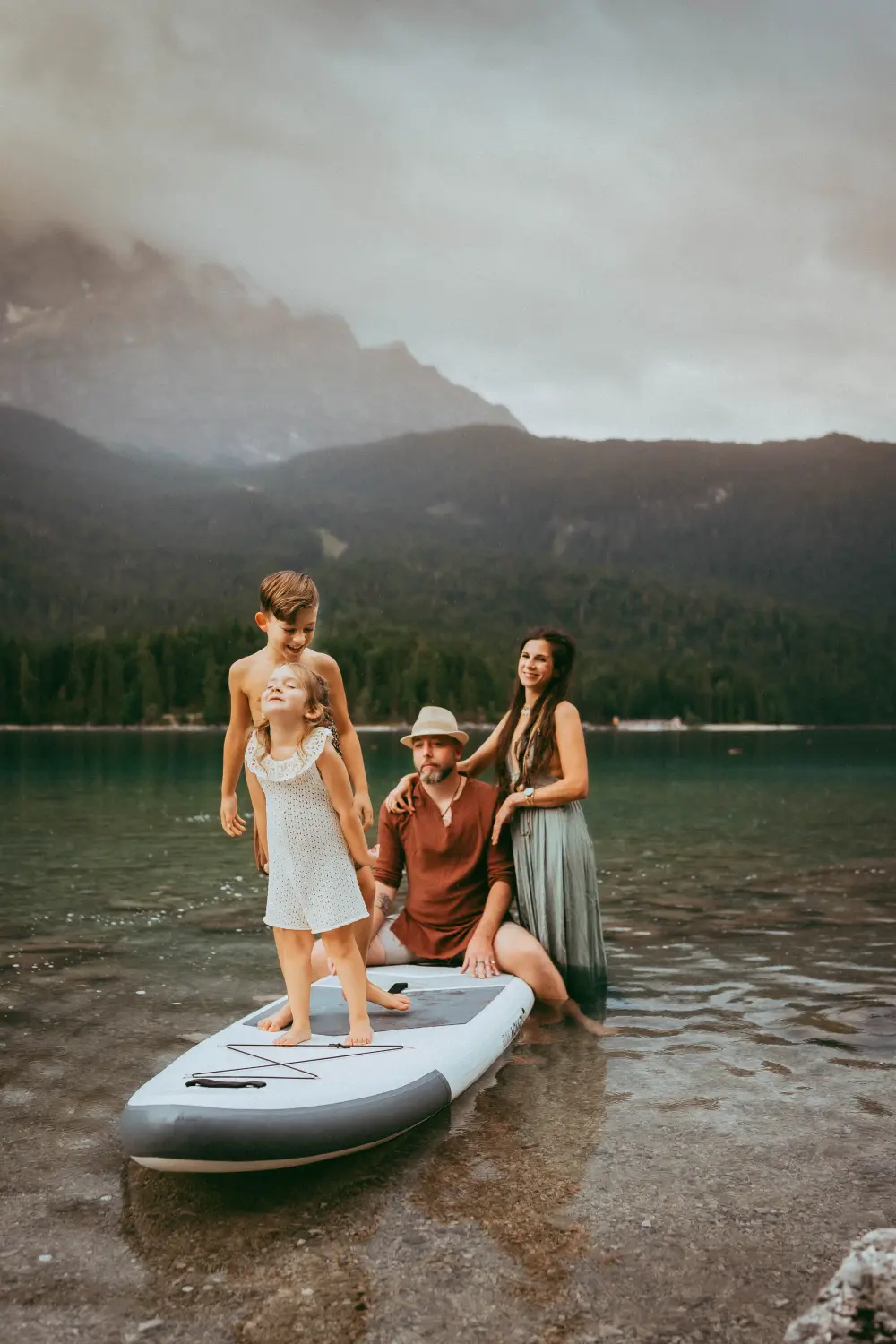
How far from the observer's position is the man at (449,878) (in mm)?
8242

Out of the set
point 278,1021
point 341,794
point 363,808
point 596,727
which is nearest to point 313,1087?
point 278,1021

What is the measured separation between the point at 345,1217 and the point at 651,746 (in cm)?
10277

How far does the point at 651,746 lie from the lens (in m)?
106

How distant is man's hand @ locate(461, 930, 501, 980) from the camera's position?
26.4ft

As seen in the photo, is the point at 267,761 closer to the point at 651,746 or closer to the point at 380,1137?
the point at 380,1137

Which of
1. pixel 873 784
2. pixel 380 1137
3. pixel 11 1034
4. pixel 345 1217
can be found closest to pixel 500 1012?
pixel 380 1137

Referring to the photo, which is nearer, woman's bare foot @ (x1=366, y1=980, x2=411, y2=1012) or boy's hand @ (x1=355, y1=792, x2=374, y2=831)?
boy's hand @ (x1=355, y1=792, x2=374, y2=831)

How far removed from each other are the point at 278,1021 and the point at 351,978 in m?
0.66

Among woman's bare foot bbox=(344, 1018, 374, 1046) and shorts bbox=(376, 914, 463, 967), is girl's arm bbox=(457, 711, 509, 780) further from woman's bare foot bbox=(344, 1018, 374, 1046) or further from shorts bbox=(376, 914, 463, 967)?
woman's bare foot bbox=(344, 1018, 374, 1046)

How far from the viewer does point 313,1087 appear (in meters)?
5.64

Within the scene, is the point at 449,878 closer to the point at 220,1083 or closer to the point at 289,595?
the point at 289,595

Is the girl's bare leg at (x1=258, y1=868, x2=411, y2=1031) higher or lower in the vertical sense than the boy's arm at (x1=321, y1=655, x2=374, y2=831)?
lower

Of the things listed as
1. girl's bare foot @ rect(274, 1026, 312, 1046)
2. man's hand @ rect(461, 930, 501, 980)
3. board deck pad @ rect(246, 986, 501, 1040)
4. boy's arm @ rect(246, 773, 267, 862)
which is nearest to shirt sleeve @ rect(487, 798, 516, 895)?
man's hand @ rect(461, 930, 501, 980)

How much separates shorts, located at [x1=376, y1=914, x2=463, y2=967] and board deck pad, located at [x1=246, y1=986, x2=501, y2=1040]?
76 centimetres
